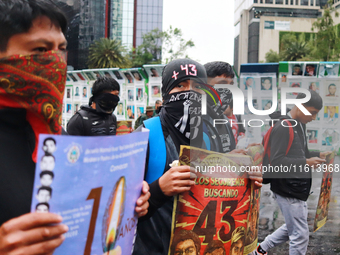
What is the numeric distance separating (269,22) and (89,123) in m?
86.8

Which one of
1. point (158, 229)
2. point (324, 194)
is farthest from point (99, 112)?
point (324, 194)

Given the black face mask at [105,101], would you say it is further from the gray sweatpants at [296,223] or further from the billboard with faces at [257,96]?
the gray sweatpants at [296,223]

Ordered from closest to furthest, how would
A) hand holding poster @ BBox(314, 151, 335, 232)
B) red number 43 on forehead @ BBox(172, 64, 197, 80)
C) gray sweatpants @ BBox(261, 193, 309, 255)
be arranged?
red number 43 on forehead @ BBox(172, 64, 197, 80)
hand holding poster @ BBox(314, 151, 335, 232)
gray sweatpants @ BBox(261, 193, 309, 255)

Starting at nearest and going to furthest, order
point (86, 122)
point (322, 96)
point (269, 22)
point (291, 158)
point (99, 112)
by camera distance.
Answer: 1. point (291, 158)
2. point (86, 122)
3. point (99, 112)
4. point (322, 96)
5. point (269, 22)

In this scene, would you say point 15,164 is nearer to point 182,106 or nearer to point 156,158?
point 156,158

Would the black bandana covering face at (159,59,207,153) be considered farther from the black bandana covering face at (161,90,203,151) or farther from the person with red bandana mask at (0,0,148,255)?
the person with red bandana mask at (0,0,148,255)

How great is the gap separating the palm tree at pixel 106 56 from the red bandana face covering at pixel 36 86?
50.0 metres

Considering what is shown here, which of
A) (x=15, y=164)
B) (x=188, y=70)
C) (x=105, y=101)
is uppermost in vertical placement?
(x=188, y=70)

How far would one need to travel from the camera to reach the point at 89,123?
3.98 meters

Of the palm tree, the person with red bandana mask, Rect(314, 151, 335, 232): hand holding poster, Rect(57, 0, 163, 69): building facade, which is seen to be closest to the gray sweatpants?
Rect(314, 151, 335, 232): hand holding poster

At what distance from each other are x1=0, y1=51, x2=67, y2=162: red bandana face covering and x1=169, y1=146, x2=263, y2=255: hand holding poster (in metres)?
0.74

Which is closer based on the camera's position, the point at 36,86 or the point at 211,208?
the point at 36,86

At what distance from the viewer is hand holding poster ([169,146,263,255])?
1628 millimetres

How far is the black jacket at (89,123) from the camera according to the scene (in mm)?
3898
